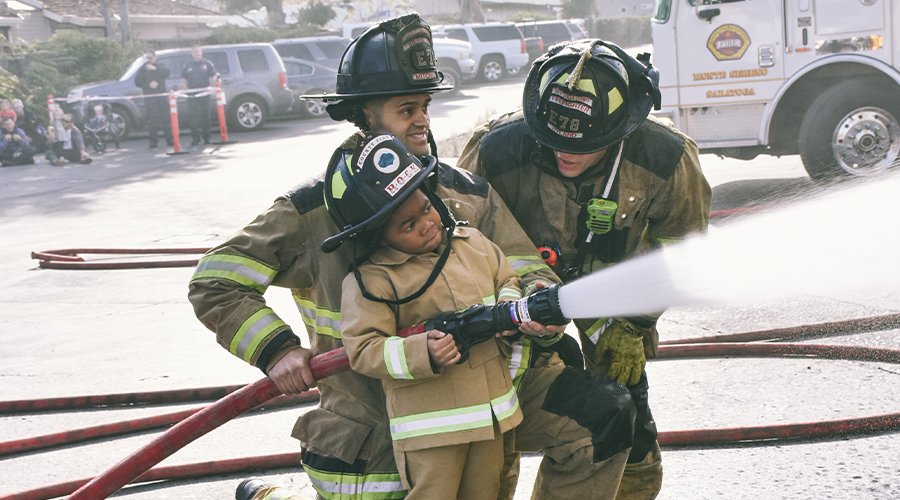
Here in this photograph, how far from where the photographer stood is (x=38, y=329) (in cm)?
783

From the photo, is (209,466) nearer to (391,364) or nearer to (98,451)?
(98,451)

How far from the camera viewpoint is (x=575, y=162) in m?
3.34

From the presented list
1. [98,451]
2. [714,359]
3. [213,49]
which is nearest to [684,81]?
[714,359]

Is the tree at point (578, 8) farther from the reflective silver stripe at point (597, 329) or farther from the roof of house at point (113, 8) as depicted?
the reflective silver stripe at point (597, 329)

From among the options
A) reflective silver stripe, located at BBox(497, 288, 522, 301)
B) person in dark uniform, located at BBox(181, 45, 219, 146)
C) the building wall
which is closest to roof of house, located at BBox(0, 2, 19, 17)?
the building wall

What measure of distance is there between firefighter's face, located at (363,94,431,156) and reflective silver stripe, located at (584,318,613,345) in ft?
2.80

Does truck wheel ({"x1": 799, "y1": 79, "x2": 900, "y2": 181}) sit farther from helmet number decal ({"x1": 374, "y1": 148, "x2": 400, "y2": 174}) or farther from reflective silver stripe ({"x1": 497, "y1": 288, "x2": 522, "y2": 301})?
helmet number decal ({"x1": 374, "y1": 148, "x2": 400, "y2": 174})

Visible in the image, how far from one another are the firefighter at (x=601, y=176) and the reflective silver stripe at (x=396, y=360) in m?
0.83

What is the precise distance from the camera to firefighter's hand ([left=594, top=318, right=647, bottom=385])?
3516 mm

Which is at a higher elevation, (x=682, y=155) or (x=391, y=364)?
(x=682, y=155)

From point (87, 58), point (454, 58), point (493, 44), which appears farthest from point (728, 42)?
point (493, 44)

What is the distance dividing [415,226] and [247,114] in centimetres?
2178

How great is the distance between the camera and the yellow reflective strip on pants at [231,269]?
117 inches

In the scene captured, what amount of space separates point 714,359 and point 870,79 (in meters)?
5.08
